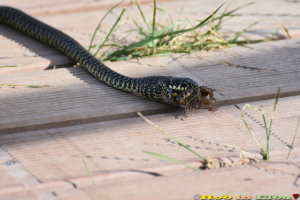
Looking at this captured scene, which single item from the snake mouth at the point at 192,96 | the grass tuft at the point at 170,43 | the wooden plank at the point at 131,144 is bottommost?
the wooden plank at the point at 131,144

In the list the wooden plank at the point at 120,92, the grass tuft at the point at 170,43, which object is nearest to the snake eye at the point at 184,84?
the wooden plank at the point at 120,92

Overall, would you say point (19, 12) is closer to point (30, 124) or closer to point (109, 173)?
point (30, 124)

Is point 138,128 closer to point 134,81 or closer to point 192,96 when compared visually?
point 192,96

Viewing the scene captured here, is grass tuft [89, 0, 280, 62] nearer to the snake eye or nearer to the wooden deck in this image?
the wooden deck

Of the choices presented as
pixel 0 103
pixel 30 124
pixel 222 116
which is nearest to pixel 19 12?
pixel 0 103

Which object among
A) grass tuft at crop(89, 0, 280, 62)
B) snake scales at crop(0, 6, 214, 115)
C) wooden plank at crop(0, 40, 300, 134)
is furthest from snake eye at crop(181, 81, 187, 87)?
grass tuft at crop(89, 0, 280, 62)

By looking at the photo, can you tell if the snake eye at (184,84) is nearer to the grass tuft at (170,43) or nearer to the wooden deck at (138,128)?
the wooden deck at (138,128)

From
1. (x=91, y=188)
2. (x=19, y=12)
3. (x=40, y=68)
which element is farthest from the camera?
(x=19, y=12)
